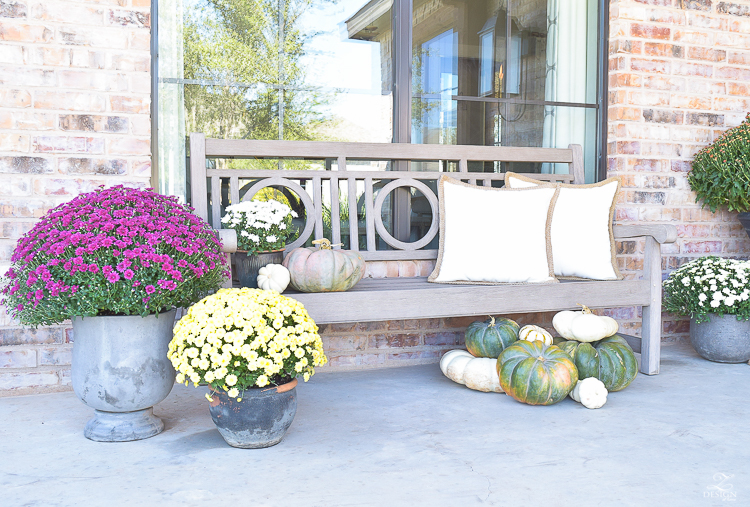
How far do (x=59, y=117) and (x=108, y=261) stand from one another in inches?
38.1

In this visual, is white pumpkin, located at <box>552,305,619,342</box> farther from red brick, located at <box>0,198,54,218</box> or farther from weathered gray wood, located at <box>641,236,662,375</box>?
red brick, located at <box>0,198,54,218</box>

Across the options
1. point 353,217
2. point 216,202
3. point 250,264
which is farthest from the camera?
point 353,217

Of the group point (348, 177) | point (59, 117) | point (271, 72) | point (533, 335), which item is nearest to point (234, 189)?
point (348, 177)

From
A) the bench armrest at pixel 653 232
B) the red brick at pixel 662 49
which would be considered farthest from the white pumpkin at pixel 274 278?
the red brick at pixel 662 49

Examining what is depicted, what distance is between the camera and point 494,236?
2.63m

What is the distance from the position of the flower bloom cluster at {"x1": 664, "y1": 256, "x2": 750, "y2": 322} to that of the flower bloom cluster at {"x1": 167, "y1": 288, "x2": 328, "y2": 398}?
1.97 m

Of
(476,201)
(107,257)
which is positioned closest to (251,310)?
(107,257)

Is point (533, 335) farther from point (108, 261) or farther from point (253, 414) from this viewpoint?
point (108, 261)

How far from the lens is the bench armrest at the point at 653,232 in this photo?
2609 mm

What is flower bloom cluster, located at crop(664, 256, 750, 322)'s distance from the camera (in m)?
2.83

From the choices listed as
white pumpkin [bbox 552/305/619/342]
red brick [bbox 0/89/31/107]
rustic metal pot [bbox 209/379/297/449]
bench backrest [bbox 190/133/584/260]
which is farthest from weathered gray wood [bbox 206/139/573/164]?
rustic metal pot [bbox 209/379/297/449]

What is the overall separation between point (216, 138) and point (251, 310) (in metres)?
1.18

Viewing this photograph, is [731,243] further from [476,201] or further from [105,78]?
[105,78]

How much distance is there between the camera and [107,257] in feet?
5.86
